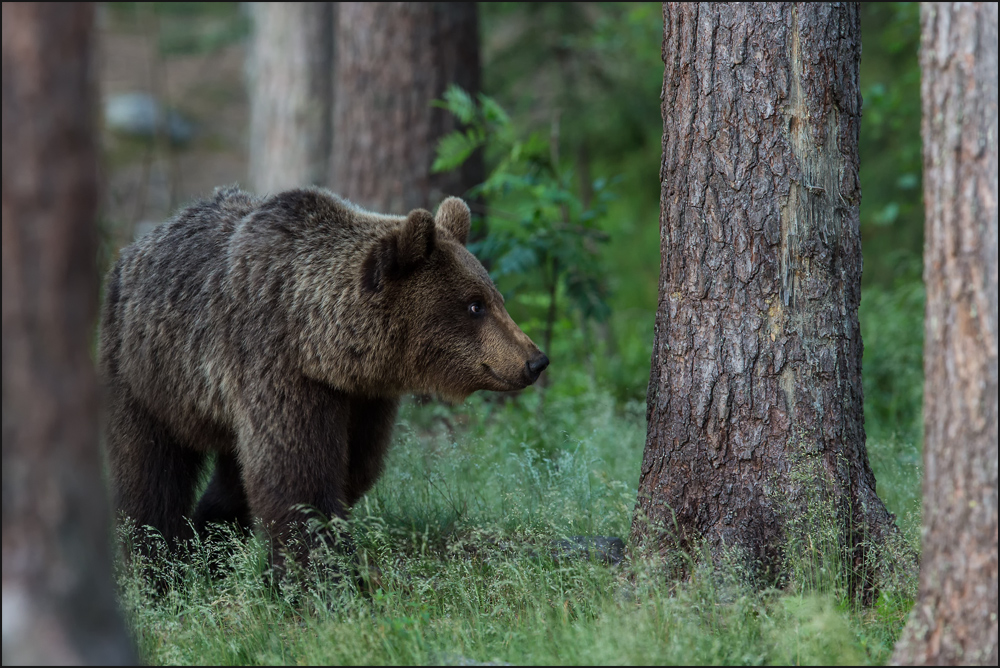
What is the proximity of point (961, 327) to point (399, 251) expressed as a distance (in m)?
2.67

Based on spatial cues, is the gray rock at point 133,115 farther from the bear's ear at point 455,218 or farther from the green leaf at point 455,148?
the bear's ear at point 455,218

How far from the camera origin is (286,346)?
15.0ft

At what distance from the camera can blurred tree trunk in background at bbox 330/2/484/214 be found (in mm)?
8352

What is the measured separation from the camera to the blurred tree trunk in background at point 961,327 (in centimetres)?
271

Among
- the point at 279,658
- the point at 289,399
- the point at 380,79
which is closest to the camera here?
the point at 279,658

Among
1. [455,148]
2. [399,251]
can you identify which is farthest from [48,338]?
[455,148]

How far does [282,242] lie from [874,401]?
630 cm

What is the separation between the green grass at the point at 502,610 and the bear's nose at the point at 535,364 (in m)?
0.64

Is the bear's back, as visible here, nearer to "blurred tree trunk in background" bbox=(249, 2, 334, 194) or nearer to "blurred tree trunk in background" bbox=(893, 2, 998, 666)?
"blurred tree trunk in background" bbox=(893, 2, 998, 666)

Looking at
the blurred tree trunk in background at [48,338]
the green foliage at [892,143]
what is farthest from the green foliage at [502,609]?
the green foliage at [892,143]

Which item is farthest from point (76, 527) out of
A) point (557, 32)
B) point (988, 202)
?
point (557, 32)

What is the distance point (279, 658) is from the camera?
3.45m

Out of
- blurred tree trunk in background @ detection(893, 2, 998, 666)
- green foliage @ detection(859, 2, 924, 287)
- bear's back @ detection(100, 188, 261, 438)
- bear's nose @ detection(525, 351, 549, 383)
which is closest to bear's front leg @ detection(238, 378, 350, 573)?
bear's back @ detection(100, 188, 261, 438)

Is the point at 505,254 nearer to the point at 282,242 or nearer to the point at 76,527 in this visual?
the point at 282,242
